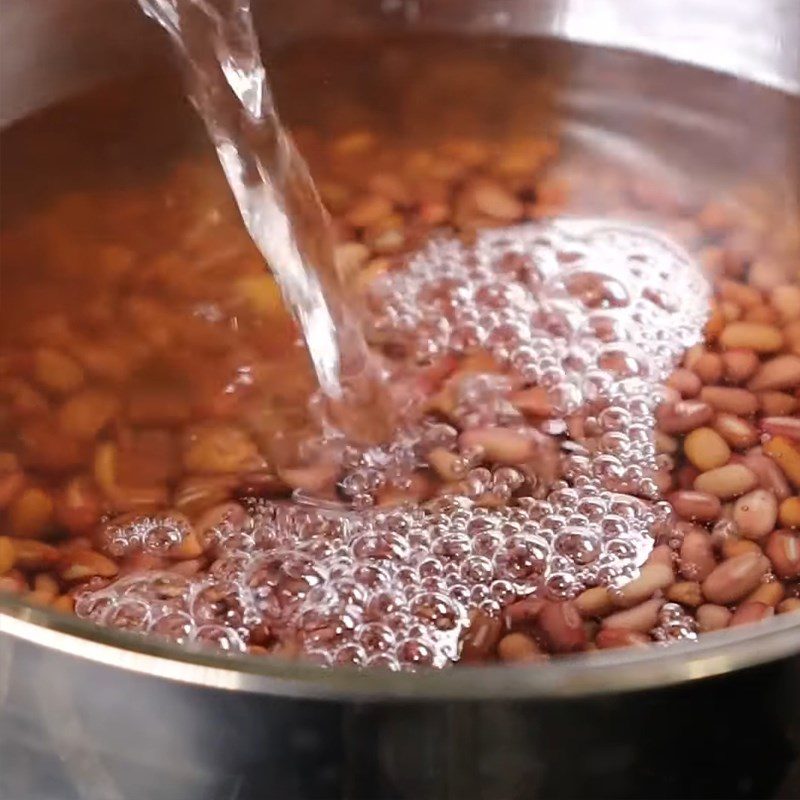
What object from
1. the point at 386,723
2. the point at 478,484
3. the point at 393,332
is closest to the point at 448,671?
the point at 386,723

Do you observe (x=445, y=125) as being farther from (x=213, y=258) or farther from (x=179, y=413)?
(x=179, y=413)

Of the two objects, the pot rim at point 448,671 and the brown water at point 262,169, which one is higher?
the pot rim at point 448,671

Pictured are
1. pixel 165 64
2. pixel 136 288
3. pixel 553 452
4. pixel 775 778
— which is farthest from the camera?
pixel 165 64

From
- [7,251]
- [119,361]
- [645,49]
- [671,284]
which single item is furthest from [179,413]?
[645,49]

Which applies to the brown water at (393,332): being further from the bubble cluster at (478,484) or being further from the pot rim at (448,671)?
the pot rim at (448,671)

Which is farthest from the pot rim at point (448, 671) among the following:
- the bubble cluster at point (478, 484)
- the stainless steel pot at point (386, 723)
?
the bubble cluster at point (478, 484)

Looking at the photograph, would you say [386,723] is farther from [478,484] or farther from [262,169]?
[262,169]
